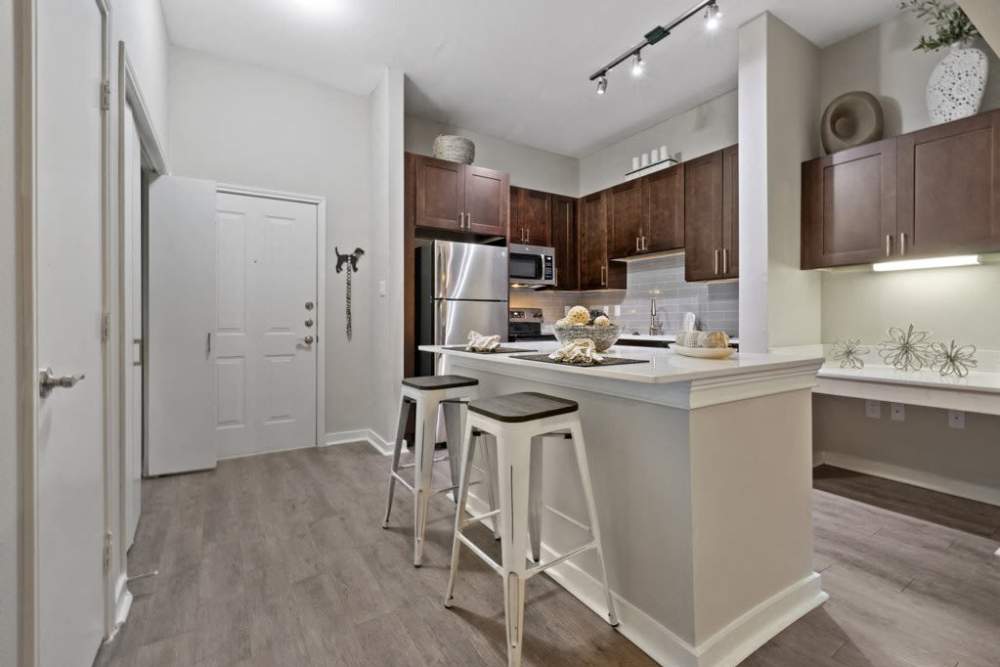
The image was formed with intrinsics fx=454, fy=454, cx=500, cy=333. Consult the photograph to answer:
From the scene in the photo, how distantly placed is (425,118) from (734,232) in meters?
2.90

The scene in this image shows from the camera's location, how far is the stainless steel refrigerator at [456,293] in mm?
3607

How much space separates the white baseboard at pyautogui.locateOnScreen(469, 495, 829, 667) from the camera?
53.0 inches

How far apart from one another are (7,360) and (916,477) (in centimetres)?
416

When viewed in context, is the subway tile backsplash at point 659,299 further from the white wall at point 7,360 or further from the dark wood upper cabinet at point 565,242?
the white wall at point 7,360

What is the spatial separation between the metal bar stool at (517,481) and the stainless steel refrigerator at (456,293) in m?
2.05

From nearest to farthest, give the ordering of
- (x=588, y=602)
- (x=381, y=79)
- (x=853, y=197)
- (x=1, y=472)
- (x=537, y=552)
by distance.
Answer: (x=1, y=472), (x=588, y=602), (x=537, y=552), (x=853, y=197), (x=381, y=79)

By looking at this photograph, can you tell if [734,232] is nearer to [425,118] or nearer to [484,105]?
[484,105]

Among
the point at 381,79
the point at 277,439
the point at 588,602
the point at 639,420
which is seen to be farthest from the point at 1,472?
the point at 381,79

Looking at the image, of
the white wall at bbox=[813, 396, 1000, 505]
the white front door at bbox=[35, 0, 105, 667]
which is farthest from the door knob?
the white wall at bbox=[813, 396, 1000, 505]

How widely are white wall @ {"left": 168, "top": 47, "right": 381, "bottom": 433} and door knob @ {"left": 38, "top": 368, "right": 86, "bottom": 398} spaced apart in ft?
8.96

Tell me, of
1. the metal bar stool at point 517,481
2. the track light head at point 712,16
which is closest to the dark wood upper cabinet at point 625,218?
the track light head at point 712,16

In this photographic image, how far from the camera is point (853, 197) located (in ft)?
9.25

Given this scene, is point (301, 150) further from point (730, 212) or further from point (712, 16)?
point (730, 212)

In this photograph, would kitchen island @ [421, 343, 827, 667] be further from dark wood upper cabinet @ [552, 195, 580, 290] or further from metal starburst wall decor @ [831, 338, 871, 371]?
dark wood upper cabinet @ [552, 195, 580, 290]
